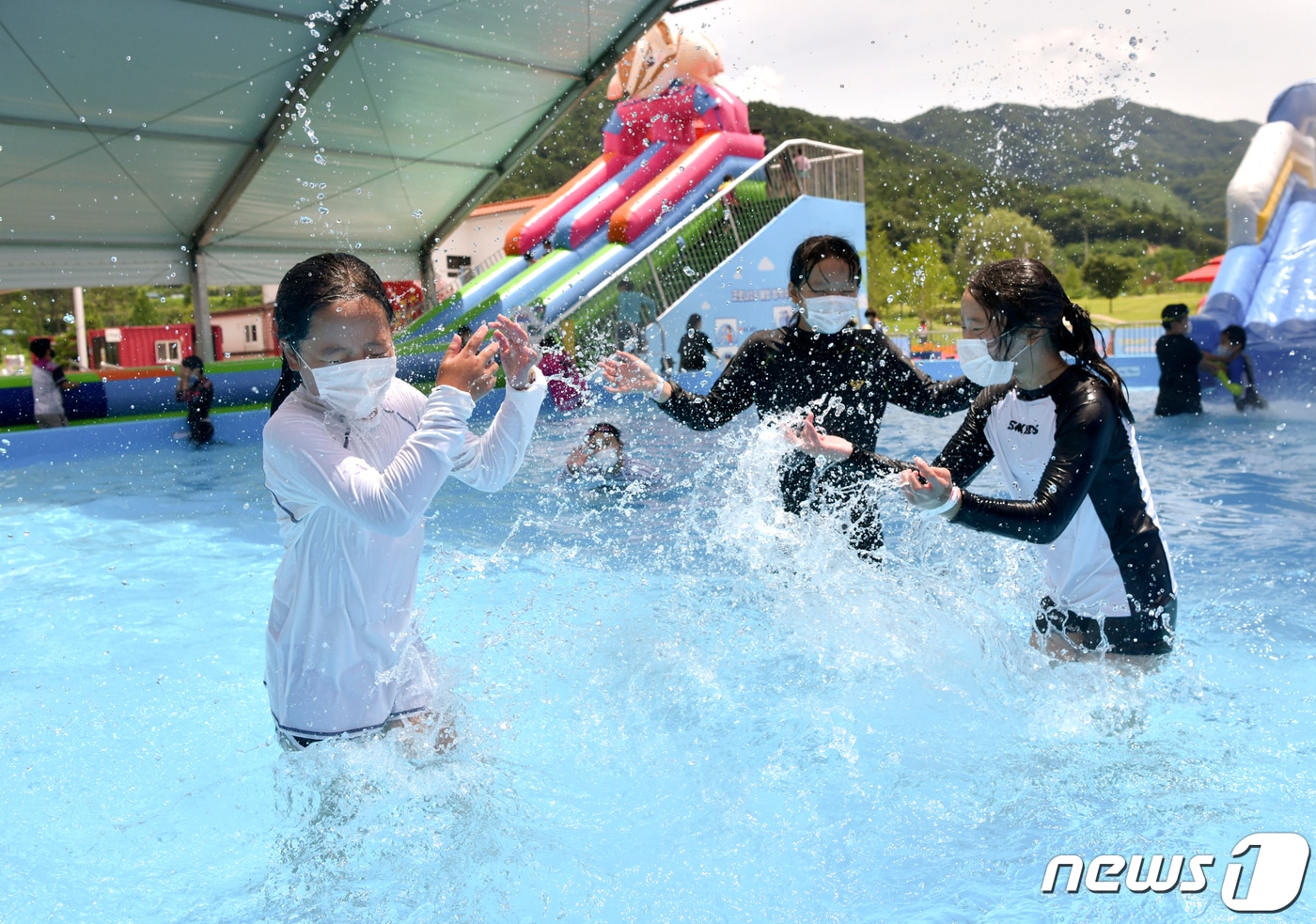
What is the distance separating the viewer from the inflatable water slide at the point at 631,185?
49.9 ft

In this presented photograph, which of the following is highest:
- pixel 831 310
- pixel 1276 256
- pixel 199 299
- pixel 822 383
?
pixel 199 299

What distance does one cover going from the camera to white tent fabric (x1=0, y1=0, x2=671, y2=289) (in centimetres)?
992

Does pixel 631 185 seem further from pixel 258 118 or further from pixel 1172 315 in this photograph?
pixel 1172 315

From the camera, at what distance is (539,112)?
1397 cm

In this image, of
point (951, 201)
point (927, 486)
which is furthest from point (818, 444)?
point (951, 201)

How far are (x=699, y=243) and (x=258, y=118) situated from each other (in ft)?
23.6

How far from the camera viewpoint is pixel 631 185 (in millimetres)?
17219

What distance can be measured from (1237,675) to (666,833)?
7.28ft

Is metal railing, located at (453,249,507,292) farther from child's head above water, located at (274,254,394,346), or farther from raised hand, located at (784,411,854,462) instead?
child's head above water, located at (274,254,394,346)

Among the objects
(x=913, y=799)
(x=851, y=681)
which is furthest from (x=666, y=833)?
(x=851, y=681)

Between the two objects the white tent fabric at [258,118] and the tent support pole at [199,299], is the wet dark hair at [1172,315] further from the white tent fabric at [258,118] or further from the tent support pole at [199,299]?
the tent support pole at [199,299]

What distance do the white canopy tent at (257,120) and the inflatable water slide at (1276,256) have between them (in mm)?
7807

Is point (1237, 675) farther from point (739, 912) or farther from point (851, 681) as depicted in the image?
point (739, 912)

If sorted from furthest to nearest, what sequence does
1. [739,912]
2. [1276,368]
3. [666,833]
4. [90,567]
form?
[1276,368] → [90,567] → [666,833] → [739,912]
